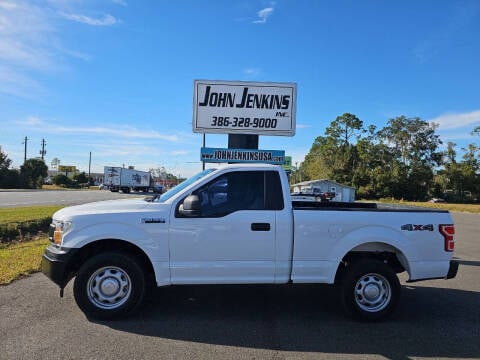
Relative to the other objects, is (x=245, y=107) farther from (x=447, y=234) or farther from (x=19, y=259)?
(x=447, y=234)

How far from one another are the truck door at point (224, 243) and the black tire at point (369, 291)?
3.45 ft

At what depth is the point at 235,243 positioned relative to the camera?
Answer: 204 inches

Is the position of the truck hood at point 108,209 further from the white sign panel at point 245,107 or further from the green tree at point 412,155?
the green tree at point 412,155

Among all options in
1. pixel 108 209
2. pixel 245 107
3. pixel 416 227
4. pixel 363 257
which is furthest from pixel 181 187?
pixel 245 107

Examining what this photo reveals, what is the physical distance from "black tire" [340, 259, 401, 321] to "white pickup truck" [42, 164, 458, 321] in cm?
1

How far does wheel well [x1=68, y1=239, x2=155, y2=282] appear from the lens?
5285 mm

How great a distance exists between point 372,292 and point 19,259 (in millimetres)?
6751

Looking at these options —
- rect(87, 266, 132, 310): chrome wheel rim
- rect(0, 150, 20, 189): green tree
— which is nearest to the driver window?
rect(87, 266, 132, 310): chrome wheel rim

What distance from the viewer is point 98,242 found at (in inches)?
208

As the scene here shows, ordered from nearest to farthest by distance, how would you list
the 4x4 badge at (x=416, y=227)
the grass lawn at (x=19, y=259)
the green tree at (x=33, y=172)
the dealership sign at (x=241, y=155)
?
the 4x4 badge at (x=416, y=227), the grass lawn at (x=19, y=259), the dealership sign at (x=241, y=155), the green tree at (x=33, y=172)

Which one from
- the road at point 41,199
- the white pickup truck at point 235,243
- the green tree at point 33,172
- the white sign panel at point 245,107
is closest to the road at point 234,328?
the white pickup truck at point 235,243

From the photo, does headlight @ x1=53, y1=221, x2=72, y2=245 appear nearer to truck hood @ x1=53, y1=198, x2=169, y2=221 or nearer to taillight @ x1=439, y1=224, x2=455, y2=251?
truck hood @ x1=53, y1=198, x2=169, y2=221

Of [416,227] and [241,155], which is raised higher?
[241,155]

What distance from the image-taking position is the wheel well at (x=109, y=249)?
529 cm
